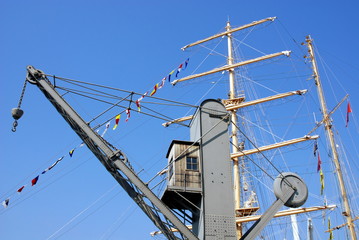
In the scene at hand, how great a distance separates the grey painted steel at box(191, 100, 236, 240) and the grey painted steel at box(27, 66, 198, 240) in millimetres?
864

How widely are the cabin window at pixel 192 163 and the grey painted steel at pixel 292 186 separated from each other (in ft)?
9.90

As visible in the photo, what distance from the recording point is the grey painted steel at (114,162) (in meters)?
13.8

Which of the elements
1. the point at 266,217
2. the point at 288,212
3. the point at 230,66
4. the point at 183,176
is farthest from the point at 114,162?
the point at 230,66

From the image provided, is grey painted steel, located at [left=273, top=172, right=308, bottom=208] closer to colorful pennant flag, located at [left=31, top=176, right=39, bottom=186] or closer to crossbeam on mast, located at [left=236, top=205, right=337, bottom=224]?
colorful pennant flag, located at [left=31, top=176, right=39, bottom=186]

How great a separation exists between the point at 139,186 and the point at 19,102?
19.5ft

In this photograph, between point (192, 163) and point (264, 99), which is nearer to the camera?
point (192, 163)

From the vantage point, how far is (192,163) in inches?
610

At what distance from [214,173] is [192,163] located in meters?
1.12

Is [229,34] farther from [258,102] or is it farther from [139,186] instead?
[139,186]

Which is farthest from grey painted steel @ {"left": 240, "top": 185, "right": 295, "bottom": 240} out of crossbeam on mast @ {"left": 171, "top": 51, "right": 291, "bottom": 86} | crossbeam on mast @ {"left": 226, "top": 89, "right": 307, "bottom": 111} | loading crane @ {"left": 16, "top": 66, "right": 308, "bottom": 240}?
crossbeam on mast @ {"left": 171, "top": 51, "right": 291, "bottom": 86}

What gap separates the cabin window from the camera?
50.5 ft

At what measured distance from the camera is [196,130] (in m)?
16.0

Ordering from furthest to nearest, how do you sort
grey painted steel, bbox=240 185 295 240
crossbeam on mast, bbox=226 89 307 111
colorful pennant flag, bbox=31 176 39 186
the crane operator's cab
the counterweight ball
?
crossbeam on mast, bbox=226 89 307 111, colorful pennant flag, bbox=31 176 39 186, the counterweight ball, the crane operator's cab, grey painted steel, bbox=240 185 295 240

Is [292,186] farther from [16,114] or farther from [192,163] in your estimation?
[16,114]
